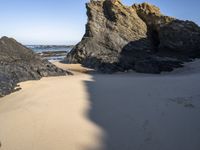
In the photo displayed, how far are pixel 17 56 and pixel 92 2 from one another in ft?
32.4

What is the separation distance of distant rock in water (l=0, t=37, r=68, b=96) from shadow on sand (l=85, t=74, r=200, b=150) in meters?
3.12

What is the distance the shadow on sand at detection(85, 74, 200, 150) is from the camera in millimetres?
5113

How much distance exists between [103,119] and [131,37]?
15.3m

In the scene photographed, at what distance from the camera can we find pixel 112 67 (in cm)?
1666

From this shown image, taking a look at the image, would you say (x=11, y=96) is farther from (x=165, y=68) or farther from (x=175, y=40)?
(x=175, y=40)

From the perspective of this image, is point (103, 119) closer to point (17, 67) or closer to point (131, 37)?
point (17, 67)

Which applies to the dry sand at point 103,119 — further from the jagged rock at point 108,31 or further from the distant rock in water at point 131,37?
the jagged rock at point 108,31

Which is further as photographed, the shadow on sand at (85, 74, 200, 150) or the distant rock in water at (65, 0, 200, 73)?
the distant rock in water at (65, 0, 200, 73)

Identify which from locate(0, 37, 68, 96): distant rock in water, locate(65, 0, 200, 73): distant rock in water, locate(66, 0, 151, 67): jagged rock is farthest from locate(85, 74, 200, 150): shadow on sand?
locate(66, 0, 151, 67): jagged rock

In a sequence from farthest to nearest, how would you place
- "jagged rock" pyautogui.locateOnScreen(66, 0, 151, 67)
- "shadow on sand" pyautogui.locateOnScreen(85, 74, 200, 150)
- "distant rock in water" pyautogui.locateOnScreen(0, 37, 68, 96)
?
"jagged rock" pyautogui.locateOnScreen(66, 0, 151, 67)
"distant rock in water" pyautogui.locateOnScreen(0, 37, 68, 96)
"shadow on sand" pyautogui.locateOnScreen(85, 74, 200, 150)

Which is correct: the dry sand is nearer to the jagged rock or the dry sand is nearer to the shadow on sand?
the shadow on sand

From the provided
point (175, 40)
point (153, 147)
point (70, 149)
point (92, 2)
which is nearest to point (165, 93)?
point (153, 147)

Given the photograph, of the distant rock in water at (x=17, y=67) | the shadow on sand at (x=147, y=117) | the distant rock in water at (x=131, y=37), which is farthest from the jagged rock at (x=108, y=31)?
the shadow on sand at (x=147, y=117)

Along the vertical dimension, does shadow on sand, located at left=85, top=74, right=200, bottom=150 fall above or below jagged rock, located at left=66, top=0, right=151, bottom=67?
below
